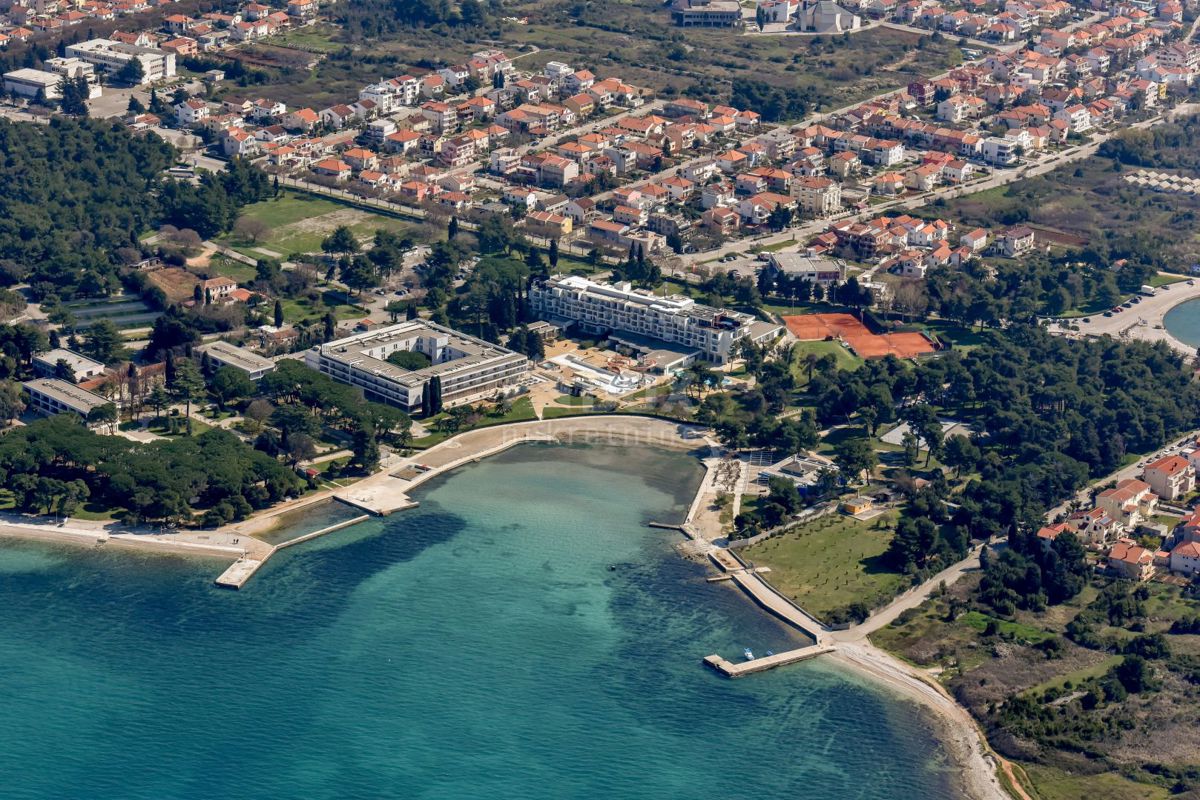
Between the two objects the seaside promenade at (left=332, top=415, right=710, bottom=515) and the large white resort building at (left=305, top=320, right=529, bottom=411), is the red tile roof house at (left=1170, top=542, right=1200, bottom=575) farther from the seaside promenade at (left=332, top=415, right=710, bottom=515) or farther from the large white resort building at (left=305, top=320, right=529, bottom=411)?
the large white resort building at (left=305, top=320, right=529, bottom=411)

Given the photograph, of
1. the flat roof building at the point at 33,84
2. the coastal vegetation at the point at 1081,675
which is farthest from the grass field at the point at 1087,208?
the flat roof building at the point at 33,84

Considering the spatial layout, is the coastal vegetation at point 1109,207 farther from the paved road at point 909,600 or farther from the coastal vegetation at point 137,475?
the coastal vegetation at point 137,475

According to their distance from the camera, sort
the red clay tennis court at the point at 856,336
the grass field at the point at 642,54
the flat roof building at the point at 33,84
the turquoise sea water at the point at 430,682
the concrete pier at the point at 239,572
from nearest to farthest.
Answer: the turquoise sea water at the point at 430,682 → the concrete pier at the point at 239,572 → the red clay tennis court at the point at 856,336 → the flat roof building at the point at 33,84 → the grass field at the point at 642,54

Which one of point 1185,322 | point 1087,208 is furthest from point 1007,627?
point 1087,208

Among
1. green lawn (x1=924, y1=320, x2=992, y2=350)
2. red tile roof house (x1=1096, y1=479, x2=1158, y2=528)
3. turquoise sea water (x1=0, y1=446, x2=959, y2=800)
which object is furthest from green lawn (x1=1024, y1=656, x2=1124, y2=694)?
green lawn (x1=924, y1=320, x2=992, y2=350)

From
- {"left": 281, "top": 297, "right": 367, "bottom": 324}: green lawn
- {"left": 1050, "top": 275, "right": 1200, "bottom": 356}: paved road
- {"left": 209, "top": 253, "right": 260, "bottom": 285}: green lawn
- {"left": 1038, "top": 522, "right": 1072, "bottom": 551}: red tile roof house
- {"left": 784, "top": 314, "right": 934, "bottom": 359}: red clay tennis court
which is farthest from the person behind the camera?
{"left": 209, "top": 253, "right": 260, "bottom": 285}: green lawn

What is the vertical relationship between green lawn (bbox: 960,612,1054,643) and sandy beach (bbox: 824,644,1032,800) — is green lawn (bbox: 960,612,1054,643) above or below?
above

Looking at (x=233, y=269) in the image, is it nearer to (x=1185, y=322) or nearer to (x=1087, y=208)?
(x=1185, y=322)
